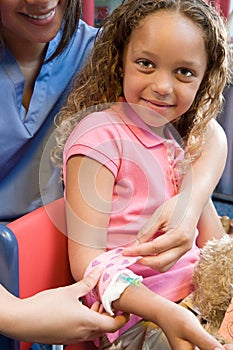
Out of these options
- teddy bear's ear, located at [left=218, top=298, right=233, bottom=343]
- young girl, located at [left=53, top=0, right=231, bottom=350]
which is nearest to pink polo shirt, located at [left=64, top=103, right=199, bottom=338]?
young girl, located at [left=53, top=0, right=231, bottom=350]

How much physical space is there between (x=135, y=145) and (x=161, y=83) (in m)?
0.10

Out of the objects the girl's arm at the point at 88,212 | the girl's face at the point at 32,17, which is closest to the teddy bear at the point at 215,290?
the girl's arm at the point at 88,212

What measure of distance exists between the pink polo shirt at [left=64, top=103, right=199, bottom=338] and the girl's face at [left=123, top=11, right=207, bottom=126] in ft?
0.13

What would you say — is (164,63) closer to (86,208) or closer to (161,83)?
(161,83)

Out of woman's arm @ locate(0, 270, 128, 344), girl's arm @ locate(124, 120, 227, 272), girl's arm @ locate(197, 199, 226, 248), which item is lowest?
girl's arm @ locate(197, 199, 226, 248)

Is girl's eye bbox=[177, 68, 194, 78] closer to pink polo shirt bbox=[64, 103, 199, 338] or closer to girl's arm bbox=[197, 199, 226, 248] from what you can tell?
pink polo shirt bbox=[64, 103, 199, 338]

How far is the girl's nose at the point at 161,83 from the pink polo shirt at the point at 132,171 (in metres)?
0.07

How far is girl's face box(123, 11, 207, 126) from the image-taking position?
75 centimetres

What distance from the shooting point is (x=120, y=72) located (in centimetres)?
85

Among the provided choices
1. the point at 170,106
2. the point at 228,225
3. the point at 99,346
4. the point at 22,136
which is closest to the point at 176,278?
the point at 99,346

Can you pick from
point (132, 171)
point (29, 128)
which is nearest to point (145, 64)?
point (132, 171)

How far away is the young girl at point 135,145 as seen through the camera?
2.37 feet

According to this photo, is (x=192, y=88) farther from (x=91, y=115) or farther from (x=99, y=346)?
(x=99, y=346)

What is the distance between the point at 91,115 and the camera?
812 mm
